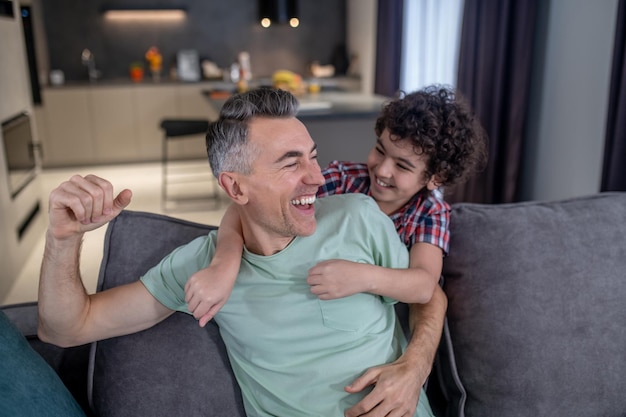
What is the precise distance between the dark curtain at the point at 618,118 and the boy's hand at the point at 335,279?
2028 millimetres

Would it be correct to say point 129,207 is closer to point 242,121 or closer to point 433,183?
point 433,183

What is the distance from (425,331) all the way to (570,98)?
2.44 m

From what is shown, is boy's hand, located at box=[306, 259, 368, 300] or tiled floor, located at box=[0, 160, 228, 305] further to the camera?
tiled floor, located at box=[0, 160, 228, 305]

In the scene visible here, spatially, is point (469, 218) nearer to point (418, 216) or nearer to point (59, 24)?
Result: point (418, 216)

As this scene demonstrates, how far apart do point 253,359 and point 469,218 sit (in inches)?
25.4

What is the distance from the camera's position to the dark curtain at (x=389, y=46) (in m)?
5.20

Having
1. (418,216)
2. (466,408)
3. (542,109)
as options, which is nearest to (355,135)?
(542,109)

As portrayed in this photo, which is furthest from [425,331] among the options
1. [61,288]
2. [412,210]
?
[61,288]

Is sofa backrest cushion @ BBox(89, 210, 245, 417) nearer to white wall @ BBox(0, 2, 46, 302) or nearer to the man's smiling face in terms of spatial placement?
the man's smiling face

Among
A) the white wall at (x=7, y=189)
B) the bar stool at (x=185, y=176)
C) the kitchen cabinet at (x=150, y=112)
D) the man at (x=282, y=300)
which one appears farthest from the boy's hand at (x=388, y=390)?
the kitchen cabinet at (x=150, y=112)

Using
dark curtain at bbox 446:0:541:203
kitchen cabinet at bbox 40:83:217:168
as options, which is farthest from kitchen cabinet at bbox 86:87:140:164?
dark curtain at bbox 446:0:541:203

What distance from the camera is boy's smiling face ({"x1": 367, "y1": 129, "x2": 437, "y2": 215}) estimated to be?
5.36ft

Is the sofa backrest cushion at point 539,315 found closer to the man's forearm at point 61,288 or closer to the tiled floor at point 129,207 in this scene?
the man's forearm at point 61,288

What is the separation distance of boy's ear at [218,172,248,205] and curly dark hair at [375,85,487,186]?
56 centimetres
